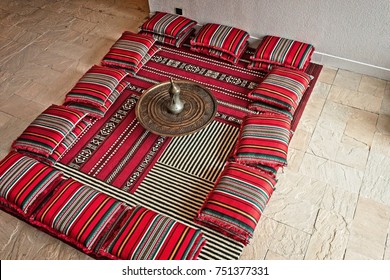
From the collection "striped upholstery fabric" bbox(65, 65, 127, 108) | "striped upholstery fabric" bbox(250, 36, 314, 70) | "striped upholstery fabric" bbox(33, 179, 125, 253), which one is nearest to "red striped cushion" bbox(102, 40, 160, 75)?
"striped upholstery fabric" bbox(65, 65, 127, 108)

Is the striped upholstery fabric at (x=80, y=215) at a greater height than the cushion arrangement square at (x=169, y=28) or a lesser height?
lesser

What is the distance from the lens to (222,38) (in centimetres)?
390

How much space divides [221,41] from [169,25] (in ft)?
2.12

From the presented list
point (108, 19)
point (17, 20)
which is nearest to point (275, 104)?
point (108, 19)

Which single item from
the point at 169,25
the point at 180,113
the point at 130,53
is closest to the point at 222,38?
the point at 169,25

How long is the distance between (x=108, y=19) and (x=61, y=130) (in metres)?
2.30

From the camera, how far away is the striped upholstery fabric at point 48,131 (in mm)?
2975

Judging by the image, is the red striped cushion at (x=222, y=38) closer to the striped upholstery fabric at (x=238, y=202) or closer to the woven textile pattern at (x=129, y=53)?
the woven textile pattern at (x=129, y=53)

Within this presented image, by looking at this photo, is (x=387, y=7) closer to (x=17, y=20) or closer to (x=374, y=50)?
(x=374, y=50)

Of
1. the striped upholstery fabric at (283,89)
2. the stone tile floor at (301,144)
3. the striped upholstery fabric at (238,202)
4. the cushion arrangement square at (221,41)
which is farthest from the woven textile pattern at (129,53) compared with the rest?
the striped upholstery fabric at (238,202)

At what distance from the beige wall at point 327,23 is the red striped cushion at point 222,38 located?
18 centimetres

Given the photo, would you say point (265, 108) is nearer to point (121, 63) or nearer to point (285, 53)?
point (285, 53)

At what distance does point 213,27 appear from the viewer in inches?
158
